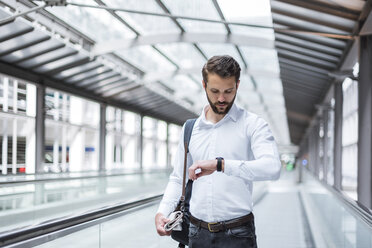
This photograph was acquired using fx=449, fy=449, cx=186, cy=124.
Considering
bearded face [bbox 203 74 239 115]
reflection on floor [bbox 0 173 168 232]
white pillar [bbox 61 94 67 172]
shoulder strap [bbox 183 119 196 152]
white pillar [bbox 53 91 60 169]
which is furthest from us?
white pillar [bbox 61 94 67 172]

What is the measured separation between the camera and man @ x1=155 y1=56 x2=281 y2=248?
1.98 m

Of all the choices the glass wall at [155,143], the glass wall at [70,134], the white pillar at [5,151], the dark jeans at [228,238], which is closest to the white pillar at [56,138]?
the glass wall at [70,134]

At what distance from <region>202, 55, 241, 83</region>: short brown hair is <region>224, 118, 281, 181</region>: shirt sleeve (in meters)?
0.30

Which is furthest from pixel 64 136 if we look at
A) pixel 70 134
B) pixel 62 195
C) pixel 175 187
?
pixel 175 187

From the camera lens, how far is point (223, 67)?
6.48 feet

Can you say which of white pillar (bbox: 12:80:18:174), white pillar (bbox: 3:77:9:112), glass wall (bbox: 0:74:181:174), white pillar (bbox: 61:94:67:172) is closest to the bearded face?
glass wall (bbox: 0:74:181:174)

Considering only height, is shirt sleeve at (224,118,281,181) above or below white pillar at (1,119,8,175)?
above

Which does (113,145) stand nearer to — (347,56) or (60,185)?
(60,185)

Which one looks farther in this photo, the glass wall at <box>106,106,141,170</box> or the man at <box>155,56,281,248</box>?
the glass wall at <box>106,106,141,170</box>

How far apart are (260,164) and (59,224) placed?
2.06 meters

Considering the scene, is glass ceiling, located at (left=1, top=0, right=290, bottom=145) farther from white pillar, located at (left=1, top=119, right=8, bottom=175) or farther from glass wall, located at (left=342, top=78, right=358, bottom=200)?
white pillar, located at (left=1, top=119, right=8, bottom=175)

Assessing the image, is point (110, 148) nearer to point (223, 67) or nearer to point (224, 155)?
point (224, 155)

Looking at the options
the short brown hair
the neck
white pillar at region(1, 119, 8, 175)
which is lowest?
white pillar at region(1, 119, 8, 175)

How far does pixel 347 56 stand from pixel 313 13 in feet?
8.99
